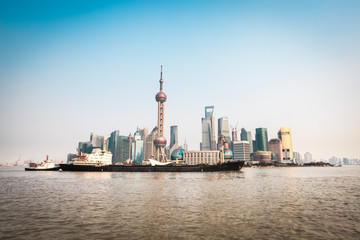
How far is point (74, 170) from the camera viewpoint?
127m

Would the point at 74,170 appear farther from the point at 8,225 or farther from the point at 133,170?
the point at 8,225

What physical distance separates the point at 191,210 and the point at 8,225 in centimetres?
1729

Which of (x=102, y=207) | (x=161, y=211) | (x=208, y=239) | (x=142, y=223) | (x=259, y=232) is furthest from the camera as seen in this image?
(x=102, y=207)

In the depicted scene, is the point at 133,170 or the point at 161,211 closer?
the point at 161,211

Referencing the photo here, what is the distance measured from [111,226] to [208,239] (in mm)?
8454

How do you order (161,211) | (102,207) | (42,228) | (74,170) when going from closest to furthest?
1. (42,228)
2. (161,211)
3. (102,207)
4. (74,170)

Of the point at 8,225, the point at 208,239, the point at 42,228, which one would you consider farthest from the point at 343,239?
the point at 8,225

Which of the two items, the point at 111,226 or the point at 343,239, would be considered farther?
the point at 111,226

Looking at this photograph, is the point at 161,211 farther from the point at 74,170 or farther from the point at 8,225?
the point at 74,170

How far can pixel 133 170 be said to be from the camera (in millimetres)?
132125

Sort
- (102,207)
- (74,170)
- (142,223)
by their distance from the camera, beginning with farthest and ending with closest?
(74,170)
(102,207)
(142,223)

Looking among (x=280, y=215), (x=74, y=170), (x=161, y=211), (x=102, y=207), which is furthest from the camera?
(x=74, y=170)

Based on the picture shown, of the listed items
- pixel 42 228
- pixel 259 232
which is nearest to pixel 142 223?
pixel 42 228

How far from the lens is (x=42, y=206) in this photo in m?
26.0
